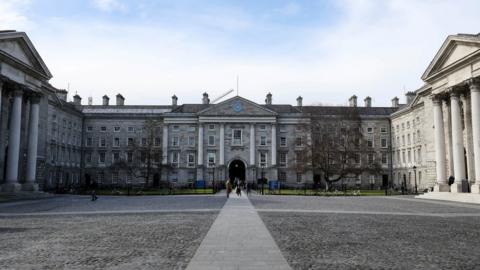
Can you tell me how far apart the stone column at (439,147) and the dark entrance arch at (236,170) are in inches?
1510

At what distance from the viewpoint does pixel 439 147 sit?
38562mm

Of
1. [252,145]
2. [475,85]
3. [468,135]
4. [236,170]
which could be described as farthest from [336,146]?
[236,170]

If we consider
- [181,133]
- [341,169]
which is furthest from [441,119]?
[181,133]

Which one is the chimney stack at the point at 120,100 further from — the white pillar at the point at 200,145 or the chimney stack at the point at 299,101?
the chimney stack at the point at 299,101

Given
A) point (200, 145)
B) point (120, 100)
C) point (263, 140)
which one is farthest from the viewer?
point (120, 100)

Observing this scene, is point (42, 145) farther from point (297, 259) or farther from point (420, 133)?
point (420, 133)

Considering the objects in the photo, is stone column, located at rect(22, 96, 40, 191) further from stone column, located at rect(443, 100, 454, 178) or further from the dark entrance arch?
the dark entrance arch

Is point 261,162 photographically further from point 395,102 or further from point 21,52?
point 21,52

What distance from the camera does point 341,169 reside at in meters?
52.3

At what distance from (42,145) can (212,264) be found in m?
43.9

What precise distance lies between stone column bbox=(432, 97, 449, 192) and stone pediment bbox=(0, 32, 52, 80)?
123 feet

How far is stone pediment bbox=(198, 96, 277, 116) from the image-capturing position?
7156cm

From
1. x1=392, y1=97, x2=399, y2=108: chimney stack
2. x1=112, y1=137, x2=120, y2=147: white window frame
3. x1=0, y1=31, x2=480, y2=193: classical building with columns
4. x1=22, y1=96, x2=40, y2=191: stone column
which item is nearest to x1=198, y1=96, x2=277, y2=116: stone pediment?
x1=0, y1=31, x2=480, y2=193: classical building with columns

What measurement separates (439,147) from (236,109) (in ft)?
128
